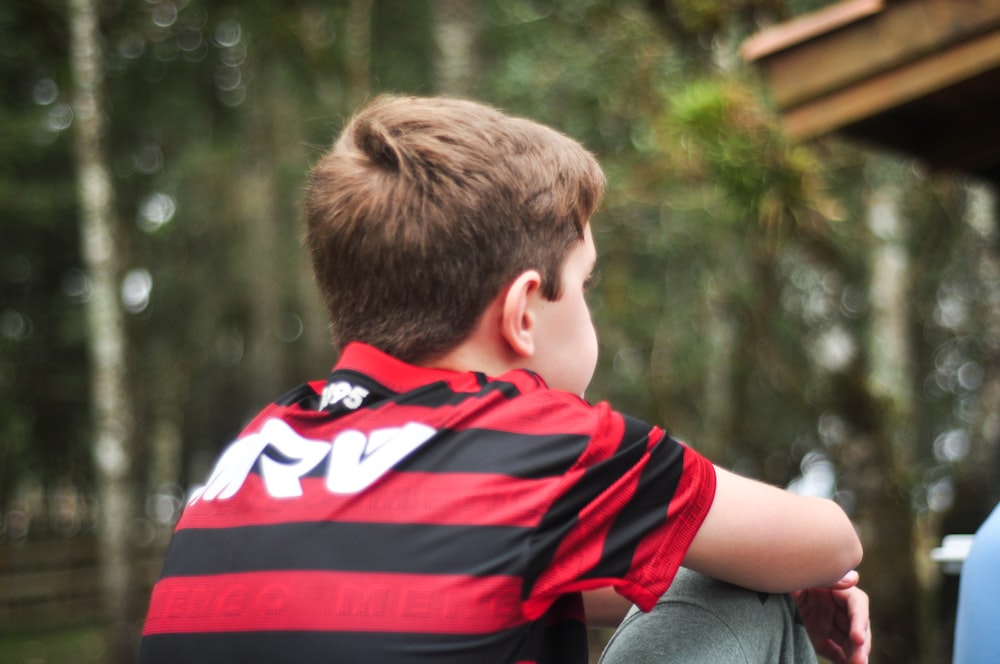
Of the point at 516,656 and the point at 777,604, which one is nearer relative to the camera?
the point at 516,656

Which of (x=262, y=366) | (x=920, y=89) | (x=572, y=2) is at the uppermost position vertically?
(x=572, y=2)

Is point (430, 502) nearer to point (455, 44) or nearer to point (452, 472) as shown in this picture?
point (452, 472)

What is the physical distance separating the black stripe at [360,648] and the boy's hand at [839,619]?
591 mm

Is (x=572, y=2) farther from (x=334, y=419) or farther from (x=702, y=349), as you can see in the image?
(x=334, y=419)

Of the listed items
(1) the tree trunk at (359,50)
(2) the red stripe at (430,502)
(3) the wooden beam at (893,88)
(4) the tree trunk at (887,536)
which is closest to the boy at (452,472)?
(2) the red stripe at (430,502)

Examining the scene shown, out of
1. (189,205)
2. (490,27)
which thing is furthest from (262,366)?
(490,27)

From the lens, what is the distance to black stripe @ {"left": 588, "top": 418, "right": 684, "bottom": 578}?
1.26 m

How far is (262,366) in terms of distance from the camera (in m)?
16.1

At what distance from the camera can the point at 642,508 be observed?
1279mm

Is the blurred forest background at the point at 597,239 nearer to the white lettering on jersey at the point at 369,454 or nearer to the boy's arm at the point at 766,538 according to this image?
the white lettering on jersey at the point at 369,454

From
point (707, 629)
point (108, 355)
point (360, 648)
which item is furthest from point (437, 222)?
point (108, 355)

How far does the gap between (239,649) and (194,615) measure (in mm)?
100

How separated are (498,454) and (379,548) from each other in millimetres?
177

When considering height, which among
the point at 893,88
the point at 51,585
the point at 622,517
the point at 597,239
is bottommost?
the point at 51,585
